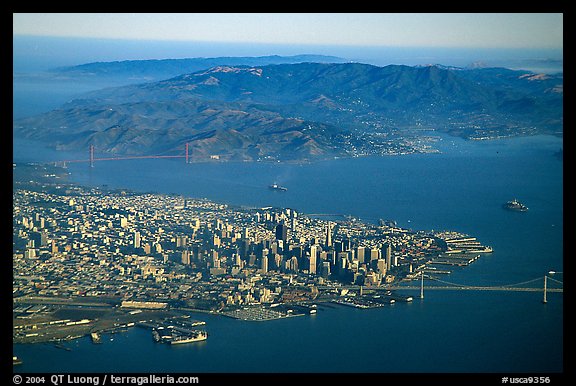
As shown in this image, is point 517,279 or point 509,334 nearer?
point 509,334

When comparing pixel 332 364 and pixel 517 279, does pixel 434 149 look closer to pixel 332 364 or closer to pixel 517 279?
pixel 517 279

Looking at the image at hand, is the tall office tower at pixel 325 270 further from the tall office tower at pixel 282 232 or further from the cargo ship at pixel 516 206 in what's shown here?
the cargo ship at pixel 516 206

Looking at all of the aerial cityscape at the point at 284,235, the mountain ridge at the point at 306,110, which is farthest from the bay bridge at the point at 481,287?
the mountain ridge at the point at 306,110

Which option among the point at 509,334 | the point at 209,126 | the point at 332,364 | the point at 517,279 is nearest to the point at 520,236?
the point at 517,279

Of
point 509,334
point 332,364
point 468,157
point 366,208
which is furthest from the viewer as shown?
point 468,157

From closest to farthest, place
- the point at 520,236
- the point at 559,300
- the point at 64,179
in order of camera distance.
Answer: the point at 559,300 → the point at 520,236 → the point at 64,179
